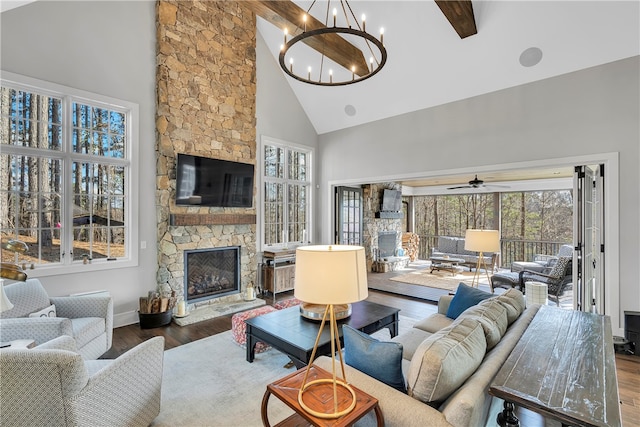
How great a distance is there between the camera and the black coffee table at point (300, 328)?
8.54 feet

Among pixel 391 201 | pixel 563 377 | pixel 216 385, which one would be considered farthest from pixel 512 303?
pixel 391 201

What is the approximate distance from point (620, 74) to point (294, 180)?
543 centimetres

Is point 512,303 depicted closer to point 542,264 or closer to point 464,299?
point 464,299

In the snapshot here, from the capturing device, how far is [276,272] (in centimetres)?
580

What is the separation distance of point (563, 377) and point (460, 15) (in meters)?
4.06

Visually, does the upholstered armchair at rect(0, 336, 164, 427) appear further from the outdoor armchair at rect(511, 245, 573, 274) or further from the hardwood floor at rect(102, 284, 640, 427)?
the outdoor armchair at rect(511, 245, 573, 274)

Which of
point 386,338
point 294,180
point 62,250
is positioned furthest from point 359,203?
point 62,250

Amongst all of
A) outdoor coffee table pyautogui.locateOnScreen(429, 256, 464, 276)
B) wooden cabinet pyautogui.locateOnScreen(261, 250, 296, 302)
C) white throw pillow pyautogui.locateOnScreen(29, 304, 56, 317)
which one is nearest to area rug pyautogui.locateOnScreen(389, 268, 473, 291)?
outdoor coffee table pyautogui.locateOnScreen(429, 256, 464, 276)

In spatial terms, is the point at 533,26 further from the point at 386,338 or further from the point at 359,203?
the point at 359,203

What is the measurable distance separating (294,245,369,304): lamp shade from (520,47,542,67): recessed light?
439 cm

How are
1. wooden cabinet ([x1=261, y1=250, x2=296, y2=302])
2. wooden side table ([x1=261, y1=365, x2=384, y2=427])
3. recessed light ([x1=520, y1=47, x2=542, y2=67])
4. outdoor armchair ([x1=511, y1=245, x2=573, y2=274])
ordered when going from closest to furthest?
wooden side table ([x1=261, y1=365, x2=384, y2=427]), recessed light ([x1=520, y1=47, x2=542, y2=67]), wooden cabinet ([x1=261, y1=250, x2=296, y2=302]), outdoor armchair ([x1=511, y1=245, x2=573, y2=274])

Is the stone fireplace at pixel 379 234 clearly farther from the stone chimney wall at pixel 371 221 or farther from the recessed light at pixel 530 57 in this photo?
the recessed light at pixel 530 57

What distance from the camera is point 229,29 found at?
537cm

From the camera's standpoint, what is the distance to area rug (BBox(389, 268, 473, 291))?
6.84 metres
